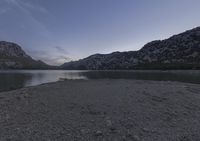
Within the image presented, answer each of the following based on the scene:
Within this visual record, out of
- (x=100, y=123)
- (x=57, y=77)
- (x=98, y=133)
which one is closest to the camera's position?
(x=98, y=133)

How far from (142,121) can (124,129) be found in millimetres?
1761

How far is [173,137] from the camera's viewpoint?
7.93 metres

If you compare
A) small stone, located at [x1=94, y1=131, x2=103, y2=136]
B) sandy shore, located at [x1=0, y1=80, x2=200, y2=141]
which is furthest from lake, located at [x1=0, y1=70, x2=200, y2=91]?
small stone, located at [x1=94, y1=131, x2=103, y2=136]

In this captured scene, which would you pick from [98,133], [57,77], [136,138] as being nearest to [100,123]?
[98,133]

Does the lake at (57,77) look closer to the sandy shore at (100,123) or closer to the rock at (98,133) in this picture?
the sandy shore at (100,123)

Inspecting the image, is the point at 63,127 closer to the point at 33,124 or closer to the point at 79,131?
the point at 79,131

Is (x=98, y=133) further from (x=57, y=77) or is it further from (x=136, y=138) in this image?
(x=57, y=77)

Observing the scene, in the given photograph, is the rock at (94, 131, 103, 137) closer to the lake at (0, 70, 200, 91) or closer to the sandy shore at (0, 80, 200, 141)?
the sandy shore at (0, 80, 200, 141)

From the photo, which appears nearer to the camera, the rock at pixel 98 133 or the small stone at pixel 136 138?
the small stone at pixel 136 138

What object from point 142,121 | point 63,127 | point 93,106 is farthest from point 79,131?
point 93,106

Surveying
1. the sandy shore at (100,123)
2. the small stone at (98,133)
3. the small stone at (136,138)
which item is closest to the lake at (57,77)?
the sandy shore at (100,123)

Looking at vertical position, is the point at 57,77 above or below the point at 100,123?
below

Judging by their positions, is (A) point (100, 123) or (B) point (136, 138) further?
(A) point (100, 123)

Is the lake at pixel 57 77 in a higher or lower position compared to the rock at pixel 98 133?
lower
